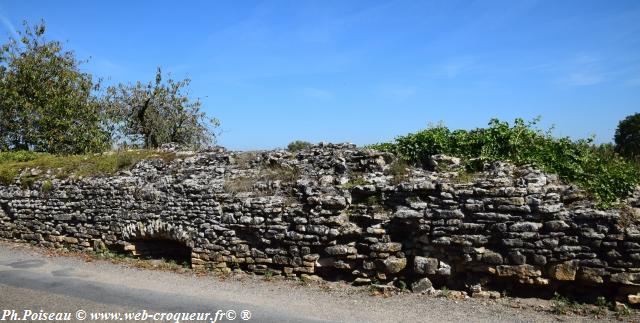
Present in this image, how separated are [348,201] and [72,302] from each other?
17.9 ft

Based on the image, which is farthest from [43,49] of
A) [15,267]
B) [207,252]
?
[207,252]

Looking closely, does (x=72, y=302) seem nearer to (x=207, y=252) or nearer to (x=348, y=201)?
(x=207, y=252)

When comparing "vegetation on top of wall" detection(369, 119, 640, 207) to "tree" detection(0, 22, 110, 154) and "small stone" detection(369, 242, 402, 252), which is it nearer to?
"small stone" detection(369, 242, 402, 252)

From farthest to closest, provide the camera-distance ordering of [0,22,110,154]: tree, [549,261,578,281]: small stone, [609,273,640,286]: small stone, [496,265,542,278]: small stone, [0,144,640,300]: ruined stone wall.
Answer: [0,22,110,154]: tree < [496,265,542,278]: small stone < [0,144,640,300]: ruined stone wall < [549,261,578,281]: small stone < [609,273,640,286]: small stone

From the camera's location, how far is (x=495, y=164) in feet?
30.9

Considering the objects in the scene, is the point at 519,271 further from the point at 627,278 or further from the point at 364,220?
the point at 364,220

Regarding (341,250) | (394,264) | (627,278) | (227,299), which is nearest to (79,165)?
(227,299)

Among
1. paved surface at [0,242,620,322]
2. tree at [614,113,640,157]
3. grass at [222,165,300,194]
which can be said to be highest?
tree at [614,113,640,157]

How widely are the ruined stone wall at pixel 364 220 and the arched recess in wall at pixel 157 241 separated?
0.17 feet

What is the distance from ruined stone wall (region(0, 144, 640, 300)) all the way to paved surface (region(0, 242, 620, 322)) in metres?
0.61

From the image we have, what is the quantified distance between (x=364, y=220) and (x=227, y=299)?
308cm

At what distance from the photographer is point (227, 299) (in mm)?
8453

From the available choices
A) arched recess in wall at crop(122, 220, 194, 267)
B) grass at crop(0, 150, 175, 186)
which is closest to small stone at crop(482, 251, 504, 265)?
arched recess in wall at crop(122, 220, 194, 267)

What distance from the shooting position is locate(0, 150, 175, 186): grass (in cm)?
1350
